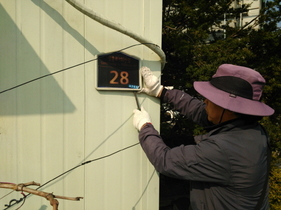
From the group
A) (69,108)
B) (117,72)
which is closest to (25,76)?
(69,108)

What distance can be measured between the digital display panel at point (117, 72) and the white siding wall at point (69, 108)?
0.05 m

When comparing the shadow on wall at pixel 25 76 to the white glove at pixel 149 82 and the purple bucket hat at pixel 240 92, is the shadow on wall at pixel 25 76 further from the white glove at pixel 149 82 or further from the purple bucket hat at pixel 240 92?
the purple bucket hat at pixel 240 92

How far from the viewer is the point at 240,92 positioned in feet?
4.37

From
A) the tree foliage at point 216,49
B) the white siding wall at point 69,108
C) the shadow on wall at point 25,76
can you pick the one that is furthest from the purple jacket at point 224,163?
the tree foliage at point 216,49

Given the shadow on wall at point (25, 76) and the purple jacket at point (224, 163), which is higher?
the shadow on wall at point (25, 76)

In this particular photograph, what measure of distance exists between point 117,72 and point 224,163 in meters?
0.92

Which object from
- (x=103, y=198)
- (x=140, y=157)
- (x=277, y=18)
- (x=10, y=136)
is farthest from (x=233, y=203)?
(x=277, y=18)

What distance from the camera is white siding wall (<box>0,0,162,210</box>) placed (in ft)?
4.32

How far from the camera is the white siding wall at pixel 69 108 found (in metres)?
1.32

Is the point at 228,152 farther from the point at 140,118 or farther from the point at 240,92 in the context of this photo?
the point at 140,118

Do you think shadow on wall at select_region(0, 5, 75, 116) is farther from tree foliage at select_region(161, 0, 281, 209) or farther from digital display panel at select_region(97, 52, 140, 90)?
tree foliage at select_region(161, 0, 281, 209)

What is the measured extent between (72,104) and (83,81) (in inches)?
6.7

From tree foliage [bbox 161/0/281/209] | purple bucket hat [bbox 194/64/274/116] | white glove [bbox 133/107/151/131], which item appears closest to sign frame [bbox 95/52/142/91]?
white glove [bbox 133/107/151/131]

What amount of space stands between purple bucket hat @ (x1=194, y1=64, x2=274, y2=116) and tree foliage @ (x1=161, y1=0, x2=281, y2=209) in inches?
76.2
